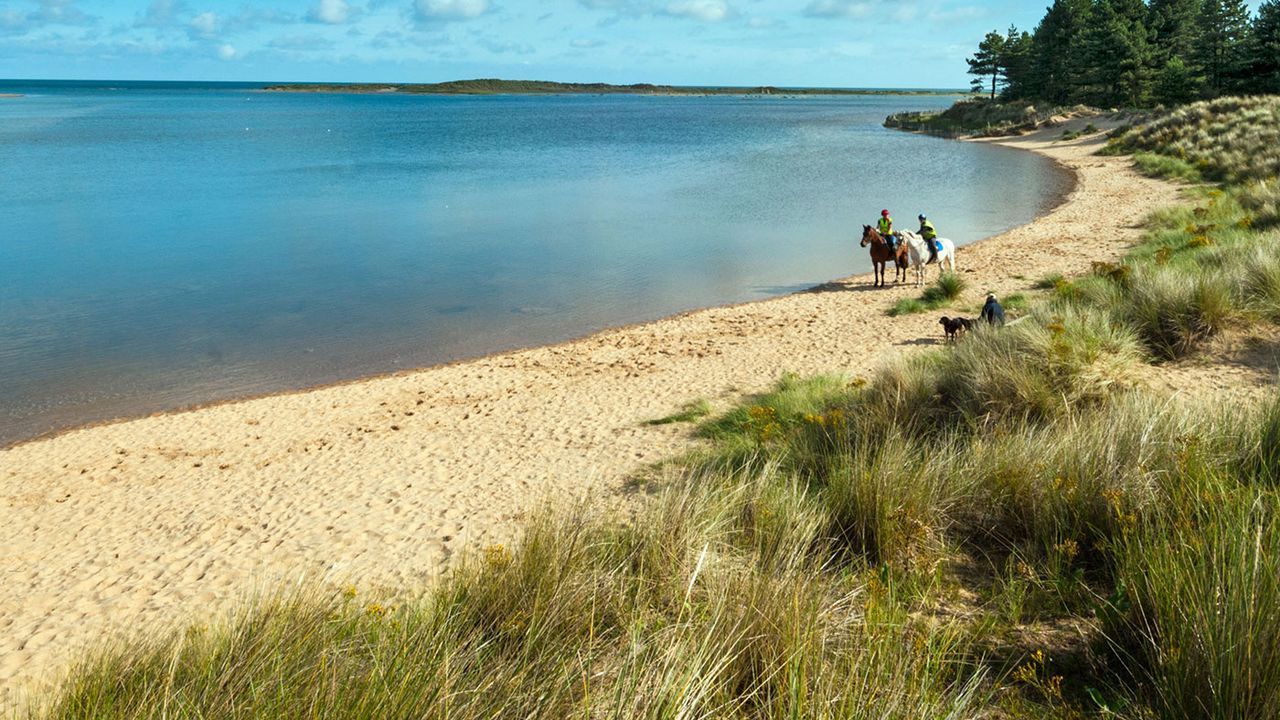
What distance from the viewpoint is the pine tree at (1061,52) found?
70.2 m

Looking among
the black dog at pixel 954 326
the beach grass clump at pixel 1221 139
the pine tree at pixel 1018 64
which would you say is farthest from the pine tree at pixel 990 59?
the black dog at pixel 954 326

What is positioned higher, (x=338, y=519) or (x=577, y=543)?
(x=577, y=543)

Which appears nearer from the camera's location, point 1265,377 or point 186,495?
point 1265,377

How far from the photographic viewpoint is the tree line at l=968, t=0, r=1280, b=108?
52.7 m

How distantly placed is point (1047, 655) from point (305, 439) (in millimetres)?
9518

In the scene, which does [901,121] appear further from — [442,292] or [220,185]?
[442,292]

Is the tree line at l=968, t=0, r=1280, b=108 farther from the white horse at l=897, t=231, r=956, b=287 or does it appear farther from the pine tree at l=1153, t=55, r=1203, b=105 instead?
the white horse at l=897, t=231, r=956, b=287

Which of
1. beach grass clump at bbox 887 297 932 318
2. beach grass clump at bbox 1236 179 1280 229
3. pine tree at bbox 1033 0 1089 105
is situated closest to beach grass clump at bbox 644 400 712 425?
beach grass clump at bbox 887 297 932 318

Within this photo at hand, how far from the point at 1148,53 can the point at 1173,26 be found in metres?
11.4

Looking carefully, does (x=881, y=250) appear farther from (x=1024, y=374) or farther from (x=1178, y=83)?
(x=1178, y=83)

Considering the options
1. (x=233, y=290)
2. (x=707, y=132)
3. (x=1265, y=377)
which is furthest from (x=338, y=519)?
(x=707, y=132)

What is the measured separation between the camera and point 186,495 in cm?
914

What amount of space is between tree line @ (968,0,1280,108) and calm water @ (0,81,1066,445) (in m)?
16.2

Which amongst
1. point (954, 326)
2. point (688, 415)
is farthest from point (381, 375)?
point (954, 326)
